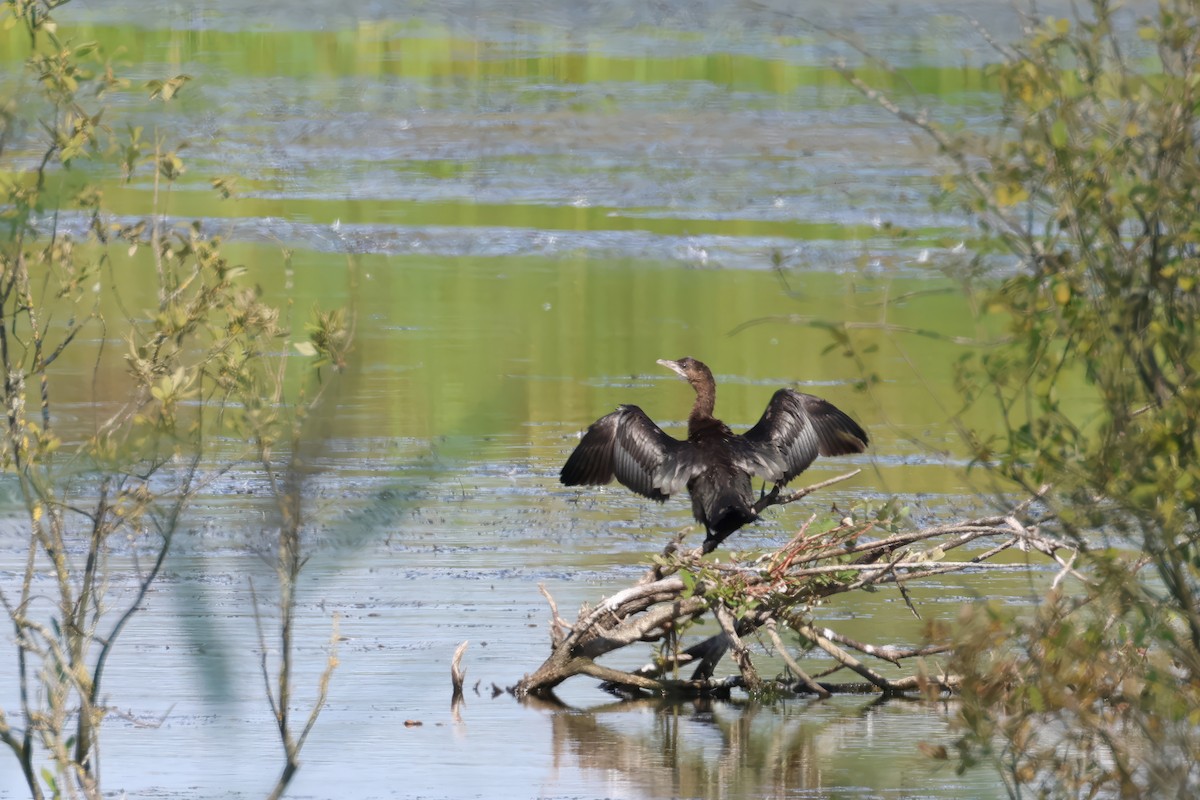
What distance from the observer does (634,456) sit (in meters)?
8.12

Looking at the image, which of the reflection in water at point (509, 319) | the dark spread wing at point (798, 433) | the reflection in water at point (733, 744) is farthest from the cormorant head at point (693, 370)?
the reflection in water at point (733, 744)

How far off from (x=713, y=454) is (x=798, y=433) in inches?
19.4

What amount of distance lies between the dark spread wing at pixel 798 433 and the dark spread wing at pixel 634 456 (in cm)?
32

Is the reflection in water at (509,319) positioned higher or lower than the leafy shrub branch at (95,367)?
lower

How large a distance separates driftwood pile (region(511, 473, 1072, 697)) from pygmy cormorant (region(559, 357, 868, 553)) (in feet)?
1.03

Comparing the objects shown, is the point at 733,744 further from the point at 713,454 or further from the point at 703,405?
the point at 703,405

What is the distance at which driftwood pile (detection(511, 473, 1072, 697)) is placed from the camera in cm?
696

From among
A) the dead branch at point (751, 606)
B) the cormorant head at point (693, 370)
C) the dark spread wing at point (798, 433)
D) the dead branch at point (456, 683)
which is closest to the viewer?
the dead branch at point (751, 606)

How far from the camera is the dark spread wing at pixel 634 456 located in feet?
26.3

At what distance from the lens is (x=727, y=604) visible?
701 centimetres

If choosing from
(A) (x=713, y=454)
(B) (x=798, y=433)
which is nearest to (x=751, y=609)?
(A) (x=713, y=454)

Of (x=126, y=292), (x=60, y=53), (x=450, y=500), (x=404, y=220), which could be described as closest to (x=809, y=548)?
(x=60, y=53)

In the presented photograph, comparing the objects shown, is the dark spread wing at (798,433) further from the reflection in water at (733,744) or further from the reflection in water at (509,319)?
the reflection in water at (733,744)

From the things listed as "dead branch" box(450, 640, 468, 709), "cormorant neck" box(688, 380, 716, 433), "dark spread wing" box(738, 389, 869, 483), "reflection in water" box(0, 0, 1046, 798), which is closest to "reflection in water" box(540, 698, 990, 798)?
"reflection in water" box(0, 0, 1046, 798)
